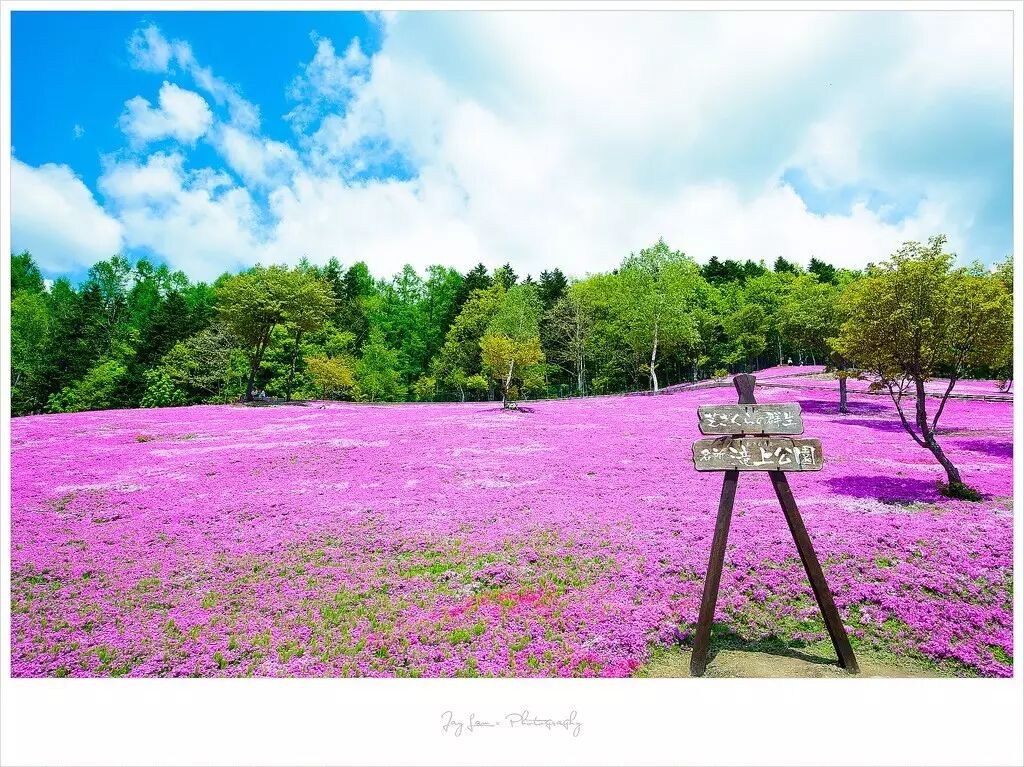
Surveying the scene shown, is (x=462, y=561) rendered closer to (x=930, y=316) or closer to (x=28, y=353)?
(x=930, y=316)

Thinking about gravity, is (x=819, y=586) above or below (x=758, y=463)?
below

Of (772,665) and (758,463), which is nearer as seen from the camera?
(758,463)

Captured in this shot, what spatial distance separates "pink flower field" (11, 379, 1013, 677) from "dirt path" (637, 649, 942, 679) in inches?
9.6

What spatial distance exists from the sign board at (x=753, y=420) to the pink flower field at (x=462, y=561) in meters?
2.83

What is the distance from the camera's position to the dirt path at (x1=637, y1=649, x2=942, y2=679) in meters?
5.36

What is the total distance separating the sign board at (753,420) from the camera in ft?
17.6

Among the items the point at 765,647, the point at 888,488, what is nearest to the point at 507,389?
the point at 888,488

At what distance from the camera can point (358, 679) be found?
533 cm

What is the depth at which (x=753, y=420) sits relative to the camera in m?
5.41

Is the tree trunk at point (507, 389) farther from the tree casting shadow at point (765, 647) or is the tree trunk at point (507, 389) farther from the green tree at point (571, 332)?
the tree casting shadow at point (765, 647)

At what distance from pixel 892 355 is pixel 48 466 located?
24699 millimetres

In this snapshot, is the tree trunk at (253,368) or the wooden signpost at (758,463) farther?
the tree trunk at (253,368)

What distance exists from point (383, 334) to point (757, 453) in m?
55.7

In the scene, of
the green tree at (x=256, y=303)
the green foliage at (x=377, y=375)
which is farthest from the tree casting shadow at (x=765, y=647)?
the green foliage at (x=377, y=375)
